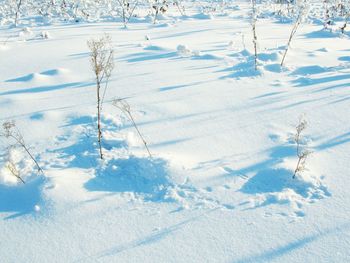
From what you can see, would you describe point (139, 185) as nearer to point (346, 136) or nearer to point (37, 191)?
point (37, 191)

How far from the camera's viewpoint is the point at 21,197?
2.98 meters

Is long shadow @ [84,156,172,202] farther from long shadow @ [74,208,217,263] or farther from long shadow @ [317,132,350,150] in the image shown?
long shadow @ [317,132,350,150]

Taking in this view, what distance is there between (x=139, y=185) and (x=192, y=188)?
0.40 metres

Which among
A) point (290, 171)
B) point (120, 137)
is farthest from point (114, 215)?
point (290, 171)

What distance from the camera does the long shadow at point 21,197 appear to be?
2861mm

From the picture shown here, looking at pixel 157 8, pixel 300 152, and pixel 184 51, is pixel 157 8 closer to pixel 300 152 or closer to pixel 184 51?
pixel 184 51

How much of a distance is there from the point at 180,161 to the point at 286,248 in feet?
3.85

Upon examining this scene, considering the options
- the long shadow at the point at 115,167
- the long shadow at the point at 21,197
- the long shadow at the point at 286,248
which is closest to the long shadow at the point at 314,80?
the long shadow at the point at 115,167

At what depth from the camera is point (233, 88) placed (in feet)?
16.1

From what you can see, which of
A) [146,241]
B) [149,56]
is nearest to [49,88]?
[149,56]

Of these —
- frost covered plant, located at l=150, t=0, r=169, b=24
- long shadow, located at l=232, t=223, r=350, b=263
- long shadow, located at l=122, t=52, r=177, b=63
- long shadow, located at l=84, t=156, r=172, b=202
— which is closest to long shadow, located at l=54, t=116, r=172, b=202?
long shadow, located at l=84, t=156, r=172, b=202

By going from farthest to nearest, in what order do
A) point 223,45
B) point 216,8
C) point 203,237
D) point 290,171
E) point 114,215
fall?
point 216,8 < point 223,45 < point 290,171 < point 114,215 < point 203,237

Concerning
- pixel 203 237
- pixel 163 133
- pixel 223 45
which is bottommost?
pixel 203 237

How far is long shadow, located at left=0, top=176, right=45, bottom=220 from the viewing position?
2.86m
